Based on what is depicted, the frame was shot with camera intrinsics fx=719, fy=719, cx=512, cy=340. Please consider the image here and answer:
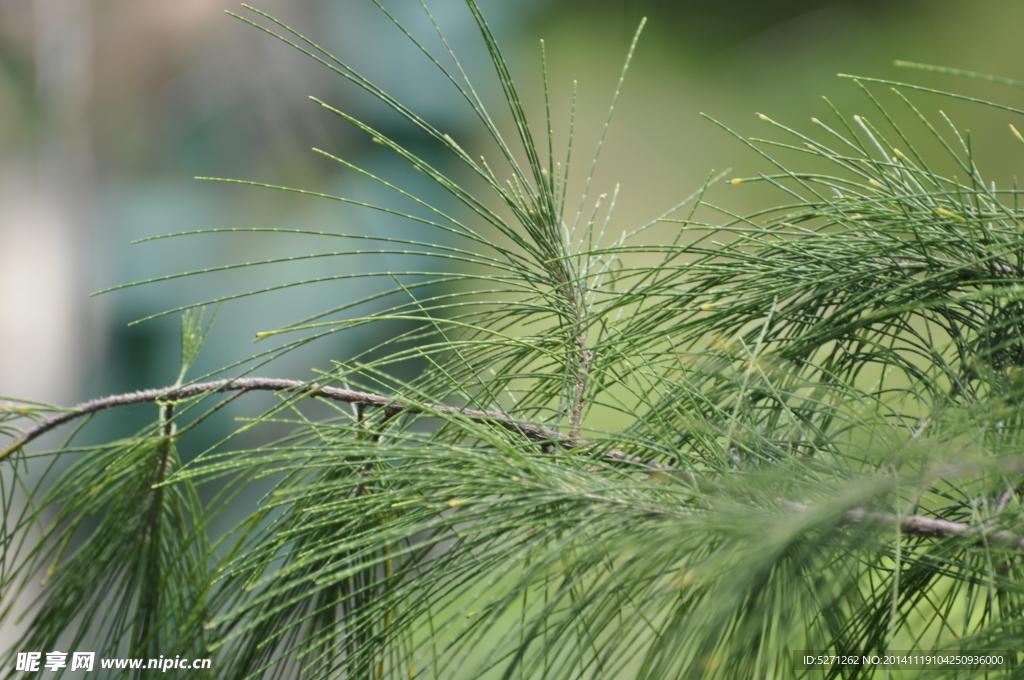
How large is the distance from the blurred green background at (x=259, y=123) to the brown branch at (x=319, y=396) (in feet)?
3.88

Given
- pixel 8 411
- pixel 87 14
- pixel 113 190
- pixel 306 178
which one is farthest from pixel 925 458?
pixel 87 14

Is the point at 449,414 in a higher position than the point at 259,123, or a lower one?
lower

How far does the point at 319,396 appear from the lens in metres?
0.34

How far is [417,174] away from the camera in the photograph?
1.55 m

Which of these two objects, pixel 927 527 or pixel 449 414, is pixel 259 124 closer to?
pixel 449 414

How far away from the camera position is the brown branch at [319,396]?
1.00 ft

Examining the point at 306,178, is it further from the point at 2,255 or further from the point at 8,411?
the point at 8,411

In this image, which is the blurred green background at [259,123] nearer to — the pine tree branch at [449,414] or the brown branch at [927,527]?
the pine tree branch at [449,414]

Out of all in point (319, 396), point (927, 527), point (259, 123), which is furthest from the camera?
point (259, 123)

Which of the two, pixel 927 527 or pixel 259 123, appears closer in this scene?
pixel 927 527

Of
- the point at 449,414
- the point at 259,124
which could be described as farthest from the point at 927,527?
the point at 259,124

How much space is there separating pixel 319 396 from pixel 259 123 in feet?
4.78

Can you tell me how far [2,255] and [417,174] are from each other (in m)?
0.95

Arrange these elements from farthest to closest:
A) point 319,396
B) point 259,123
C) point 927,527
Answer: point 259,123, point 319,396, point 927,527
